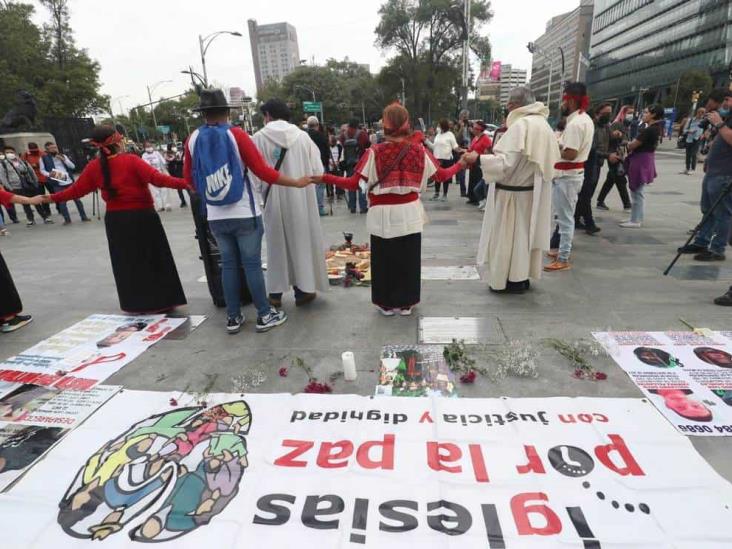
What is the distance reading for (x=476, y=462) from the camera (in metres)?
2.16

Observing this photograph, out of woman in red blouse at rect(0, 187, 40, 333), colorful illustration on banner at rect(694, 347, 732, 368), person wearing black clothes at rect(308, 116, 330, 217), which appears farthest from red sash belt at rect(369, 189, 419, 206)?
person wearing black clothes at rect(308, 116, 330, 217)

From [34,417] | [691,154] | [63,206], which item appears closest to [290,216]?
[34,417]

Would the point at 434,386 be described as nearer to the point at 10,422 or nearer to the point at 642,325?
the point at 642,325

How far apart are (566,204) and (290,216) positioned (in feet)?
10.5

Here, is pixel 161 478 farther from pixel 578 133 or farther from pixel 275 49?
pixel 275 49

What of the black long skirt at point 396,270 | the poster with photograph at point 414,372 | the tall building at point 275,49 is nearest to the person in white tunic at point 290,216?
the black long skirt at point 396,270

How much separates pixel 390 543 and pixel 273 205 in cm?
304

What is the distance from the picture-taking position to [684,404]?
2.54 metres

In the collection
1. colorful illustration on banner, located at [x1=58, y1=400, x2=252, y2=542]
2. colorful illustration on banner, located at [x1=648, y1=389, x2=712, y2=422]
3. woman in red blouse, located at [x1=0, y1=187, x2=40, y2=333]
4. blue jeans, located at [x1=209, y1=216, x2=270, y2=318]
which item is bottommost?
colorful illustration on banner, located at [x1=648, y1=389, x2=712, y2=422]

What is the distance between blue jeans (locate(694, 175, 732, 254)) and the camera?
15.6 feet

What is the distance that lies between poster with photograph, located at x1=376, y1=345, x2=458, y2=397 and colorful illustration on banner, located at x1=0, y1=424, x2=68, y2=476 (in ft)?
6.44

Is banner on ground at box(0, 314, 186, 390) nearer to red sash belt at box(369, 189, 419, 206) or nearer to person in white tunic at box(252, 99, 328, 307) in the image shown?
person in white tunic at box(252, 99, 328, 307)

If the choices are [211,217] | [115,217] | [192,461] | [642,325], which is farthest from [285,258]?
[642,325]

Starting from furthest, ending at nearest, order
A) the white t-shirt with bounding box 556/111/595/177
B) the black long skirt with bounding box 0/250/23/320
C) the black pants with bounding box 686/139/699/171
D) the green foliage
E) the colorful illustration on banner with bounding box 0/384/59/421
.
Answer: the green foliage < the black pants with bounding box 686/139/699/171 < the white t-shirt with bounding box 556/111/595/177 < the black long skirt with bounding box 0/250/23/320 < the colorful illustration on banner with bounding box 0/384/59/421
